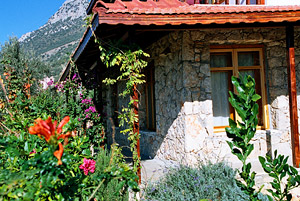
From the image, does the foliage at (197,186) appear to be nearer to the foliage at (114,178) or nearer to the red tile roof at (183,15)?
the foliage at (114,178)

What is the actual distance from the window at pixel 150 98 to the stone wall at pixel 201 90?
2.95ft

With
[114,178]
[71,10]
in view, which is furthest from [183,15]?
[71,10]

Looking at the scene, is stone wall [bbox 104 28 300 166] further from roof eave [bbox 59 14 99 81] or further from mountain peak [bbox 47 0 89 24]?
mountain peak [bbox 47 0 89 24]

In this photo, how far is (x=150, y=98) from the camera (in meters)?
7.99

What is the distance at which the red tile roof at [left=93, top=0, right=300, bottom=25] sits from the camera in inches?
172

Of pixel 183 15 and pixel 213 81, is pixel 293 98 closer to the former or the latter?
pixel 213 81

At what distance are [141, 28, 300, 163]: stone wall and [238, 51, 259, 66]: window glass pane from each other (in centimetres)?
21

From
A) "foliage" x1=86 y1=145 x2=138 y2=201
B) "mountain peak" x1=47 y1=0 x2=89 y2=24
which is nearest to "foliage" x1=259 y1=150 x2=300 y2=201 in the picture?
"foliage" x1=86 y1=145 x2=138 y2=201

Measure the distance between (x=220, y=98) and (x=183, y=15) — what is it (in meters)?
2.42

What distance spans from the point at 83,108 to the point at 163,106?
192cm

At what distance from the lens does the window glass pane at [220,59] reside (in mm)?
6436

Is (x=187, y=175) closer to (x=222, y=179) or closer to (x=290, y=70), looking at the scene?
(x=222, y=179)

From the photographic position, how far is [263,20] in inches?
195

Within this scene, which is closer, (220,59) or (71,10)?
(220,59)
